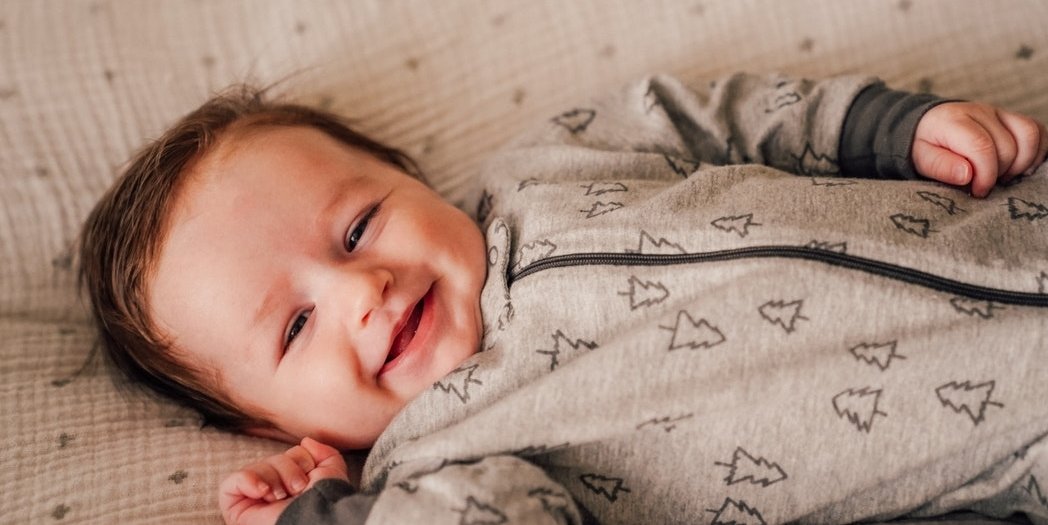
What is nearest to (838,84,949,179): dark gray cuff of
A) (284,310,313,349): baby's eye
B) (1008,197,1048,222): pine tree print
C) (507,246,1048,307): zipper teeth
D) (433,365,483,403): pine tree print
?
(1008,197,1048,222): pine tree print

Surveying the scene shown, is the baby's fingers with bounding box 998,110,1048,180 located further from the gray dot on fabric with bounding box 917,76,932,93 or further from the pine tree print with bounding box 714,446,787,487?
the pine tree print with bounding box 714,446,787,487

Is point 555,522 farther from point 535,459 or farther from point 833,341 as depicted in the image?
point 833,341

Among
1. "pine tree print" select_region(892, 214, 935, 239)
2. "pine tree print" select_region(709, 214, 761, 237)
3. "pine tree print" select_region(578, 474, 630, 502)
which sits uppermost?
"pine tree print" select_region(892, 214, 935, 239)

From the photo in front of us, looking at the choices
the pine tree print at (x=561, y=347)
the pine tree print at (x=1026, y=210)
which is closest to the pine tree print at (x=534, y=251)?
the pine tree print at (x=561, y=347)

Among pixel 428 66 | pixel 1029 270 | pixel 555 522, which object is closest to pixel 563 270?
pixel 555 522

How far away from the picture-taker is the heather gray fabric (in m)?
0.89

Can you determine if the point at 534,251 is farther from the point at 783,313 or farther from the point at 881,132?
the point at 881,132

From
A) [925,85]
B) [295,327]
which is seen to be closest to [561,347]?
[295,327]

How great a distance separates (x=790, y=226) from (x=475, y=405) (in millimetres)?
401

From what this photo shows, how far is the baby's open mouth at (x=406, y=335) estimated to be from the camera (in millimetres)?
1028

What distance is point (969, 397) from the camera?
889 millimetres

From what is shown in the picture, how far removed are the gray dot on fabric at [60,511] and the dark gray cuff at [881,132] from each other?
1059mm

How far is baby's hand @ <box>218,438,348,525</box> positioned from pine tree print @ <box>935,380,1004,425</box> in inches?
25.7

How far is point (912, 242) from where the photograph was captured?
0.93 metres
